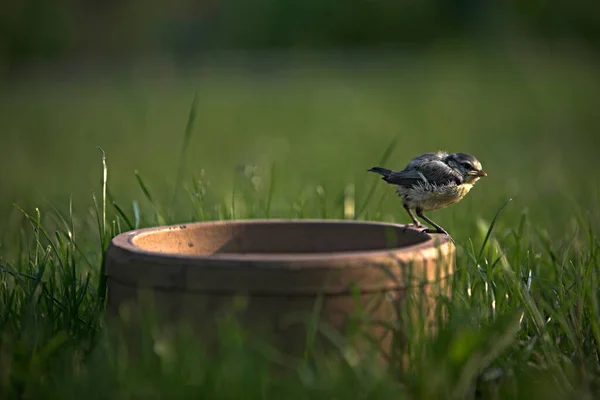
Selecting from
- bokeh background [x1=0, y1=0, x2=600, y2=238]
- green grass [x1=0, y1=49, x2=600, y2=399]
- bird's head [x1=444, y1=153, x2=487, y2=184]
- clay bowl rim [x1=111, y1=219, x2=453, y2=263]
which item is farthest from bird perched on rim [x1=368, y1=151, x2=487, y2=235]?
bokeh background [x1=0, y1=0, x2=600, y2=238]

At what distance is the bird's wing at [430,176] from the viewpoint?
3373 mm

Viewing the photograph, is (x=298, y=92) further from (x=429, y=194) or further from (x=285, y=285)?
(x=285, y=285)

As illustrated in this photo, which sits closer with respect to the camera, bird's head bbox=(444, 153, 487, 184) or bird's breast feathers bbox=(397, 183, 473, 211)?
bird's breast feathers bbox=(397, 183, 473, 211)

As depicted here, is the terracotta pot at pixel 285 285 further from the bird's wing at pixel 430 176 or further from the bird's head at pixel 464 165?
the bird's head at pixel 464 165

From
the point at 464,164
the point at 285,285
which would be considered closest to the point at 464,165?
the point at 464,164

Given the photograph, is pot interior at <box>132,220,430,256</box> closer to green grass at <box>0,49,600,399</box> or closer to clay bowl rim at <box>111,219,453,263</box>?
clay bowl rim at <box>111,219,453,263</box>

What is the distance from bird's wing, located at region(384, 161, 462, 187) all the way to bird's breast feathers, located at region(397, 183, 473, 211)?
0.06 feet

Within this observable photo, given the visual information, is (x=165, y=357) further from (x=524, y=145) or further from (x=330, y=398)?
(x=524, y=145)

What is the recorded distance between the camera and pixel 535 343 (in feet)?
9.27

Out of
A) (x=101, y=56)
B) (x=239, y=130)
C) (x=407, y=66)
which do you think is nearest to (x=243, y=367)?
(x=239, y=130)

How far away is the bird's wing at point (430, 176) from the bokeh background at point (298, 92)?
1842 mm

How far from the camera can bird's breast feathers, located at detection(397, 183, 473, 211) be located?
3354mm

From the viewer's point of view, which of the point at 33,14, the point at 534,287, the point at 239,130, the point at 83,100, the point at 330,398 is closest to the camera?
A: the point at 330,398

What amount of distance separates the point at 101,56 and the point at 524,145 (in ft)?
34.9
